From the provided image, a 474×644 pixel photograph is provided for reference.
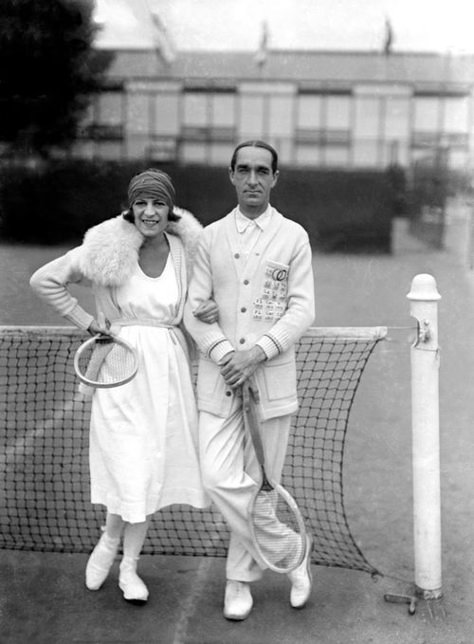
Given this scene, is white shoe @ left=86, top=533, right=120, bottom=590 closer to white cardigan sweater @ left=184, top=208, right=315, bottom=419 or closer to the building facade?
white cardigan sweater @ left=184, top=208, right=315, bottom=419

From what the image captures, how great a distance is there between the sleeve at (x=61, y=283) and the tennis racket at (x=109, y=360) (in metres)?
0.14

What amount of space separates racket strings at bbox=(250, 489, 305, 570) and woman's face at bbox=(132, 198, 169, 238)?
1194 mm

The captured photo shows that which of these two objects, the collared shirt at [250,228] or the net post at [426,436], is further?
the net post at [426,436]

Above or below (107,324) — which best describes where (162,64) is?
above

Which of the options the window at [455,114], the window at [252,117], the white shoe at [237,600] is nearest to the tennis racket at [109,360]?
the white shoe at [237,600]

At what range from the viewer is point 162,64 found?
3503cm

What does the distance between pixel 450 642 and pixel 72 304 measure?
210 centimetres

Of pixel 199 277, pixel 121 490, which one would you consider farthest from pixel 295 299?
pixel 121 490

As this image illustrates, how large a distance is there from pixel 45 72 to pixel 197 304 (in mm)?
32652

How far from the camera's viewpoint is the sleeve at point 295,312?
11.0 ft

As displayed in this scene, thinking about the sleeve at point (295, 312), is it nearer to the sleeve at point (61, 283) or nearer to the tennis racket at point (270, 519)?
the tennis racket at point (270, 519)

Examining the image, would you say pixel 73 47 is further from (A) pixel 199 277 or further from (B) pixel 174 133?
(A) pixel 199 277

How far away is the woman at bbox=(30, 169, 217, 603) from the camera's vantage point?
346 centimetres

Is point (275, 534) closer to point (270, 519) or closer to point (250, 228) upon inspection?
point (270, 519)
